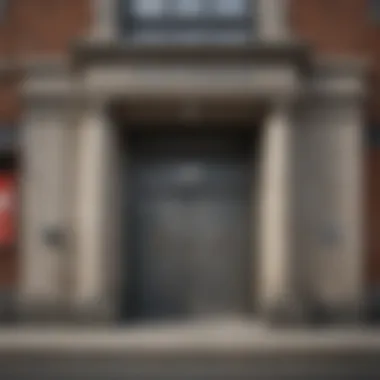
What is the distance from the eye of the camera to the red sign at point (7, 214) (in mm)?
13250

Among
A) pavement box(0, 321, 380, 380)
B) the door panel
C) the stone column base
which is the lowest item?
pavement box(0, 321, 380, 380)

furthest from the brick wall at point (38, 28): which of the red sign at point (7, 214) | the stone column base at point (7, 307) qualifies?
the stone column base at point (7, 307)

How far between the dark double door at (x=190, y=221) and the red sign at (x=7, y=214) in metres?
2.40

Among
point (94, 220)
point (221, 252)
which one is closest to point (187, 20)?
point (94, 220)

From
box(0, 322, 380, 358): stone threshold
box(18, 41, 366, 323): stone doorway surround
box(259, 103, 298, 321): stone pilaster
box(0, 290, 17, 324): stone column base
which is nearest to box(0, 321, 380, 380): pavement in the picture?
box(0, 322, 380, 358): stone threshold

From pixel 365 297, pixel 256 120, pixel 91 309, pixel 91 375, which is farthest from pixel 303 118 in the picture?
pixel 91 375

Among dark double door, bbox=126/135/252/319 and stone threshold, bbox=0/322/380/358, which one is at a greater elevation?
dark double door, bbox=126/135/252/319

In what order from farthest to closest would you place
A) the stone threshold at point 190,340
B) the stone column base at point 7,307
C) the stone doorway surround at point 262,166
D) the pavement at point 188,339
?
the stone column base at point 7,307 → the stone doorway surround at point 262,166 → the pavement at point 188,339 → the stone threshold at point 190,340

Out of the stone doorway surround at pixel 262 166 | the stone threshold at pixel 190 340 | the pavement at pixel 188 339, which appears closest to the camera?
the stone threshold at pixel 190 340

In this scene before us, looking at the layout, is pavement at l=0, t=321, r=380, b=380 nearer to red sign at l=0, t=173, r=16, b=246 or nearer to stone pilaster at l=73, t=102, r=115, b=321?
stone pilaster at l=73, t=102, r=115, b=321

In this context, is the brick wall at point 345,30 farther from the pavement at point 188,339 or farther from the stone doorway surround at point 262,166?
the pavement at point 188,339

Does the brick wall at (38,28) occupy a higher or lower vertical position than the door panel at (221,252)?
higher

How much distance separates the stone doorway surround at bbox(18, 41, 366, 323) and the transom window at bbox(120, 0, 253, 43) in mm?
1040

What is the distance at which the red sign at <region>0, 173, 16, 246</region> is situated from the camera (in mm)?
13250
